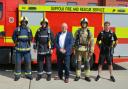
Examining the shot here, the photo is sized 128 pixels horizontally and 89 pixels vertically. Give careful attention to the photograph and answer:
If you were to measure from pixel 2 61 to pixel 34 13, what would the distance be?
1.92 metres

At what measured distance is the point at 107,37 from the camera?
11.9m

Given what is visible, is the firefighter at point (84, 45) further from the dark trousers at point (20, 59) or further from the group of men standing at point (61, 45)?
the dark trousers at point (20, 59)

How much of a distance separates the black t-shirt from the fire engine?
165 centimetres

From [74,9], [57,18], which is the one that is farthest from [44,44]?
[74,9]

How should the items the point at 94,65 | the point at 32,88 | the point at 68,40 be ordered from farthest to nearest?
the point at 94,65 < the point at 68,40 < the point at 32,88

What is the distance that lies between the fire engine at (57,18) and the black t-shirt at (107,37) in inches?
64.8

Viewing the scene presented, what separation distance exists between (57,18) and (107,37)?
227cm

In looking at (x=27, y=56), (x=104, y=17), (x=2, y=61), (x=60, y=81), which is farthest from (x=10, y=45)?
(x=104, y=17)

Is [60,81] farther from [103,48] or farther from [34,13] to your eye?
[34,13]

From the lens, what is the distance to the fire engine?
1327 cm

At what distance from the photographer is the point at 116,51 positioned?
13.8m

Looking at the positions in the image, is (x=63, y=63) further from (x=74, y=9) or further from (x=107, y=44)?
(x=74, y=9)

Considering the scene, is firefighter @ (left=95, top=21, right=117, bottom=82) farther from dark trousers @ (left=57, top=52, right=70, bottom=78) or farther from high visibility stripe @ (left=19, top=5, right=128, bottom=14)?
high visibility stripe @ (left=19, top=5, right=128, bottom=14)

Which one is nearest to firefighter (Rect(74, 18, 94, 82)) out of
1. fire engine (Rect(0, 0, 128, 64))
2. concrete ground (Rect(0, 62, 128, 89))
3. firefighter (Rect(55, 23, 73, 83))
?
firefighter (Rect(55, 23, 73, 83))
